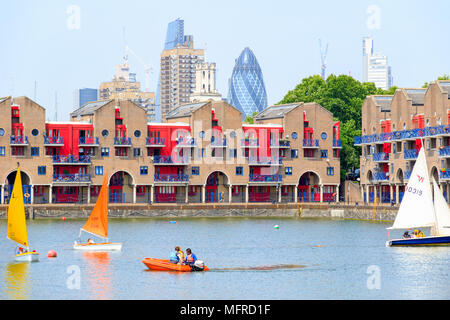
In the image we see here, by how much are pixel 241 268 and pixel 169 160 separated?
6397 cm

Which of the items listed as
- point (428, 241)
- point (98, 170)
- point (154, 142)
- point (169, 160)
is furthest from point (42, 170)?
point (428, 241)

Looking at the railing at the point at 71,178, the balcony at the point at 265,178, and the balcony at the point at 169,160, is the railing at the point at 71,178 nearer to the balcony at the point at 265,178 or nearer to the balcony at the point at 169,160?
the balcony at the point at 169,160

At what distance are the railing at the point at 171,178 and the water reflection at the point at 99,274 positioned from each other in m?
53.8

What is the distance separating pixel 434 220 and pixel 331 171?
6036 centimetres

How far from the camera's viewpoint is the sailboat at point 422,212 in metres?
80.5

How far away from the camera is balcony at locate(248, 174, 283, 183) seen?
138 metres

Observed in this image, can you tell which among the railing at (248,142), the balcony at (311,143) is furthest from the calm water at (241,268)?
the balcony at (311,143)

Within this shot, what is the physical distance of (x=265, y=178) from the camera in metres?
138

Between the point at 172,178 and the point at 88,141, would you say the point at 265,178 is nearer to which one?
the point at 172,178
